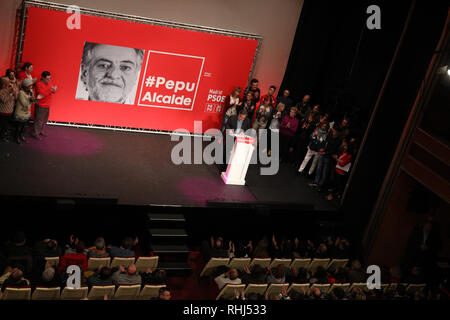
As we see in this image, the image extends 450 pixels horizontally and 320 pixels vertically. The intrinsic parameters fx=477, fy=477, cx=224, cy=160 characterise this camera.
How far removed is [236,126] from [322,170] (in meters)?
2.02

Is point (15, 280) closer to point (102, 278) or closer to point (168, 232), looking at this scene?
point (102, 278)

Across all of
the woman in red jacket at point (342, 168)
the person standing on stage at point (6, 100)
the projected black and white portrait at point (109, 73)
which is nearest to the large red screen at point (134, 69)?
the projected black and white portrait at point (109, 73)

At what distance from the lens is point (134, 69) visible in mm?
10148

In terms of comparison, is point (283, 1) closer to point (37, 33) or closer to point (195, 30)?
point (195, 30)

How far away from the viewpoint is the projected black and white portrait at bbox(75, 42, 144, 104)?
9.74m

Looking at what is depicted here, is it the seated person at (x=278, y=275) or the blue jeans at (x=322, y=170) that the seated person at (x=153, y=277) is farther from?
the blue jeans at (x=322, y=170)

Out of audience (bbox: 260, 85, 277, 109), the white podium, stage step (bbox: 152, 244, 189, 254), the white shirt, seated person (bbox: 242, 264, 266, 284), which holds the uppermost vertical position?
audience (bbox: 260, 85, 277, 109)

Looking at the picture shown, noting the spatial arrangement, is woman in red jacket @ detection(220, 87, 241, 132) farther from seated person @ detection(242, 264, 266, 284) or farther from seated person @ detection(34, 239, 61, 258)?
seated person @ detection(34, 239, 61, 258)

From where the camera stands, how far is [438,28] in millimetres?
7797

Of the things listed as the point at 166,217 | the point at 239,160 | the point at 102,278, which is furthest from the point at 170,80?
the point at 102,278

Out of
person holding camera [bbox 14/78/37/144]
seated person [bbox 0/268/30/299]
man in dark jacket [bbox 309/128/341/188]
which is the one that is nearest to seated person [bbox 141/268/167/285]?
seated person [bbox 0/268/30/299]

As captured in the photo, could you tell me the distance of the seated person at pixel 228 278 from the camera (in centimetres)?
708

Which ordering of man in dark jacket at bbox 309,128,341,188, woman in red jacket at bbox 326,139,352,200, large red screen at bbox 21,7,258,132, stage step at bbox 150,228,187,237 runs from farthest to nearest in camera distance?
man in dark jacket at bbox 309,128,341,188 < large red screen at bbox 21,7,258,132 < woman in red jacket at bbox 326,139,352,200 < stage step at bbox 150,228,187,237

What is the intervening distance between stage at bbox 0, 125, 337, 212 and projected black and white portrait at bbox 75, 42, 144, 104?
2.62 feet
